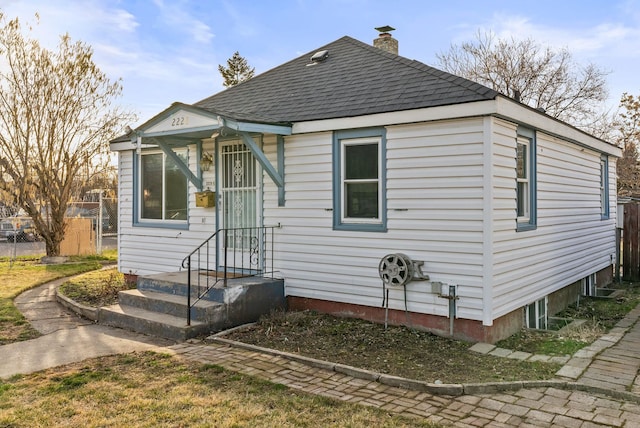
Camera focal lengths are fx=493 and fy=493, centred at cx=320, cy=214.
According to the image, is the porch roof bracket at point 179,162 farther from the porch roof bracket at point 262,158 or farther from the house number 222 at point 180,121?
the porch roof bracket at point 262,158

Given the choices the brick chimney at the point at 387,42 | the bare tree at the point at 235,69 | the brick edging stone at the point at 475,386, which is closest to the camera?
the brick edging stone at the point at 475,386

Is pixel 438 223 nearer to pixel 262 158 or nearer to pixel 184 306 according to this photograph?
pixel 262 158

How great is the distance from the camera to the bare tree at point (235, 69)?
34188mm

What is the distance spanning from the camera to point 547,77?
2573 centimetres

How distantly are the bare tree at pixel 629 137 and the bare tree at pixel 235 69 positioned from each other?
75.0 ft

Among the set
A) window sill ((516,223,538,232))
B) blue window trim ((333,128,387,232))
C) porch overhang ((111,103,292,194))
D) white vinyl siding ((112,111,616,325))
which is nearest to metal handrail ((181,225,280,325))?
white vinyl siding ((112,111,616,325))

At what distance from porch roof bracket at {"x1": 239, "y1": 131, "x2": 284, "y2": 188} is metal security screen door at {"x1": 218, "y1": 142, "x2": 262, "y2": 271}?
21.4 inches

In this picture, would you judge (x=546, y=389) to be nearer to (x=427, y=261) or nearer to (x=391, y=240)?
(x=427, y=261)

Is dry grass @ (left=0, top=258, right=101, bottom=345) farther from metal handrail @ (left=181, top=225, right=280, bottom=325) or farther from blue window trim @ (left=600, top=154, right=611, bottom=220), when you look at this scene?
blue window trim @ (left=600, top=154, right=611, bottom=220)

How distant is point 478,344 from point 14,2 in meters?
15.8

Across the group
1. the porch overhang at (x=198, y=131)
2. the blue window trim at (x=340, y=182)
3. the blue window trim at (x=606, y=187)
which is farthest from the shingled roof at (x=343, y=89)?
the blue window trim at (x=606, y=187)

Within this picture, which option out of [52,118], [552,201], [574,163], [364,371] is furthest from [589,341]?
[52,118]

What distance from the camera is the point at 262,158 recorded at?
24.0 feet

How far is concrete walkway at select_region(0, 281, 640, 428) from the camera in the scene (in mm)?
4070
